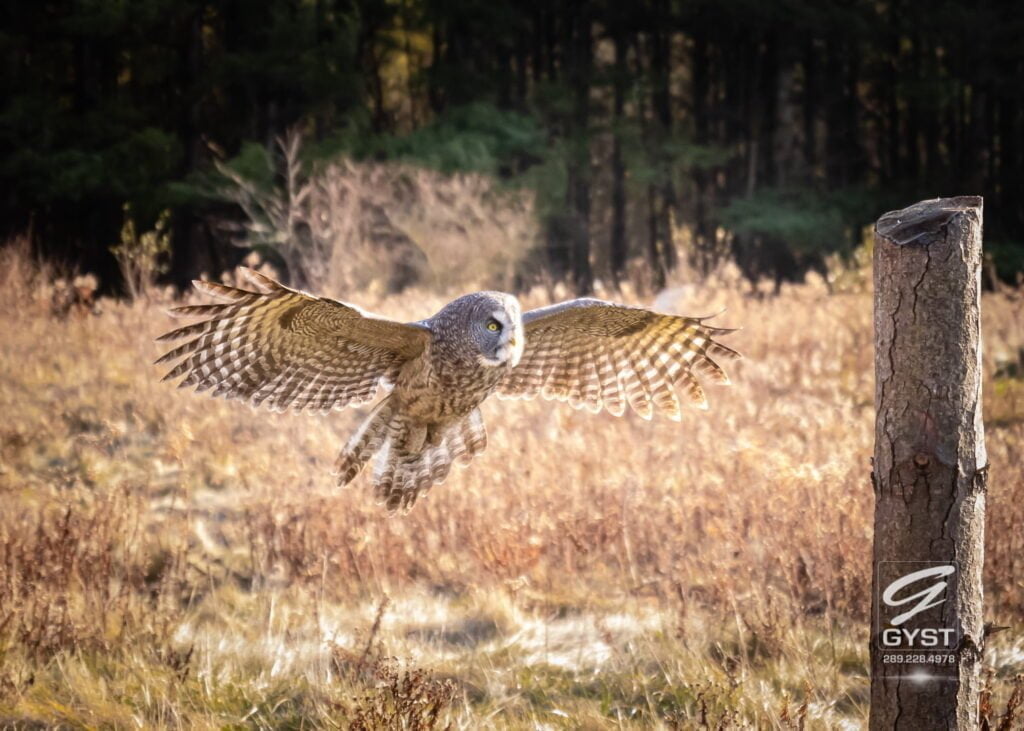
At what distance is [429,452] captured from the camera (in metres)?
4.50

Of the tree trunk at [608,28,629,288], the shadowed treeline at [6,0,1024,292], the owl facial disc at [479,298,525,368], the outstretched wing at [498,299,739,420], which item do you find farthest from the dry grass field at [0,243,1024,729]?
the tree trunk at [608,28,629,288]

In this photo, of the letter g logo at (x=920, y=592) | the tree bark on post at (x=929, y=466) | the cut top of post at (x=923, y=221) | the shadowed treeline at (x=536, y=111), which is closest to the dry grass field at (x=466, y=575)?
the tree bark on post at (x=929, y=466)

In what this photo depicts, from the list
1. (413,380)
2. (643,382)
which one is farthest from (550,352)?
(413,380)

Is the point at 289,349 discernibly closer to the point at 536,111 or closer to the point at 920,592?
the point at 920,592

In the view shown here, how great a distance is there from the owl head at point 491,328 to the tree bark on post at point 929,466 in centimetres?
122

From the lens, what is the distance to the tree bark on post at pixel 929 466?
Answer: 2781mm

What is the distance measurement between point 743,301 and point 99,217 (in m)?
16.3

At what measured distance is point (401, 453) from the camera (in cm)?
447

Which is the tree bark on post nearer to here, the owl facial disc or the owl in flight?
the owl in flight

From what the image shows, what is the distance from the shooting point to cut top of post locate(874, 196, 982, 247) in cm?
277

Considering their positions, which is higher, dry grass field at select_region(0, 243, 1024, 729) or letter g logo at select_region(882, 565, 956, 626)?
letter g logo at select_region(882, 565, 956, 626)

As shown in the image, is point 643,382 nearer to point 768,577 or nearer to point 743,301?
point 768,577

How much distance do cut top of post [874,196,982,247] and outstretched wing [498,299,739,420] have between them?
4.19 feet
